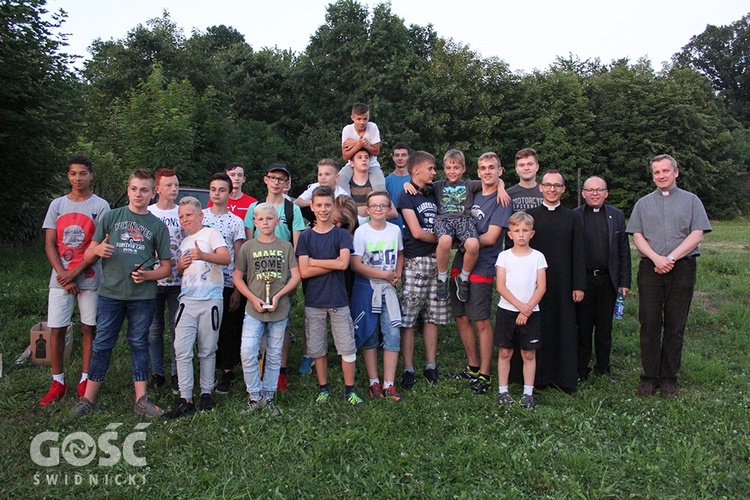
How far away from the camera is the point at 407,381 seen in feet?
16.1

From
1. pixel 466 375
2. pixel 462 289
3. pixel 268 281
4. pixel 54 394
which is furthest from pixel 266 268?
pixel 466 375

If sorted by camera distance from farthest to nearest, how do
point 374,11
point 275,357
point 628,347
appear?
point 374,11 < point 628,347 < point 275,357

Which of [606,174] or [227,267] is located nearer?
[227,267]

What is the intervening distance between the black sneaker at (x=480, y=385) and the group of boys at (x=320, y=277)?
0.01m

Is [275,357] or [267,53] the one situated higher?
[267,53]

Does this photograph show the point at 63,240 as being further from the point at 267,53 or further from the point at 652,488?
the point at 267,53

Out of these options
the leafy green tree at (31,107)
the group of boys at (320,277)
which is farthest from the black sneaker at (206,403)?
the leafy green tree at (31,107)

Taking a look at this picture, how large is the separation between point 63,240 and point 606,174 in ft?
109

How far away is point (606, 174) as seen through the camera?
107 feet

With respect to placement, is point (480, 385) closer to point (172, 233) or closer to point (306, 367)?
point (306, 367)

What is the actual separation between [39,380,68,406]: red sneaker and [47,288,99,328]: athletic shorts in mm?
500

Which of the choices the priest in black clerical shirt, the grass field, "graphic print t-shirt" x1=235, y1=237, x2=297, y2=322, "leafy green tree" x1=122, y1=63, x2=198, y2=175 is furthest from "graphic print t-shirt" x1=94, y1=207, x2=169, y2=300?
"leafy green tree" x1=122, y1=63, x2=198, y2=175

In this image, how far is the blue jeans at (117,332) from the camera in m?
4.21

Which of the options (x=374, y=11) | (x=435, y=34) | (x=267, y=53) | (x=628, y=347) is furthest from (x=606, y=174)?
(x=628, y=347)
